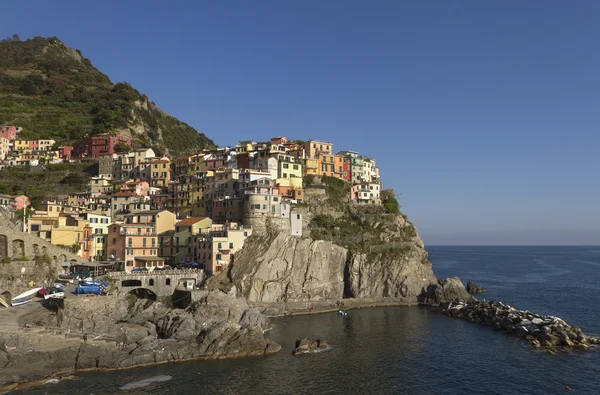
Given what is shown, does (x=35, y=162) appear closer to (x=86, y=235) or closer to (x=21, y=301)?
(x=86, y=235)

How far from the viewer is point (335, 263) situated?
7838 centimetres

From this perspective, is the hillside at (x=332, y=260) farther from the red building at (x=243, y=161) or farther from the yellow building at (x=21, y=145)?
the yellow building at (x=21, y=145)

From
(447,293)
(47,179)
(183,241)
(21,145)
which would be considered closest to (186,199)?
(183,241)

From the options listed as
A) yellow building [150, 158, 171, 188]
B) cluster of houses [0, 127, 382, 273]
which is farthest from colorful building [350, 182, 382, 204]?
yellow building [150, 158, 171, 188]

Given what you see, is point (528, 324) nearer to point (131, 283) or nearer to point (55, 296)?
point (131, 283)

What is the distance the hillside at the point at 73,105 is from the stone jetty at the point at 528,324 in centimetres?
8917

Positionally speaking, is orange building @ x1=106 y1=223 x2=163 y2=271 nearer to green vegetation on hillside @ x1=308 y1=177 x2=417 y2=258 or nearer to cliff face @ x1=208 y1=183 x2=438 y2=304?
cliff face @ x1=208 y1=183 x2=438 y2=304

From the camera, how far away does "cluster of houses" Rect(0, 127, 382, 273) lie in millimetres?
71188

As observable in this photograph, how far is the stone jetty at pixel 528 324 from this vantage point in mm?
53812

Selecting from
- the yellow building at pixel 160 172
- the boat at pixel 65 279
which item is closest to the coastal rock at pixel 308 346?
the boat at pixel 65 279

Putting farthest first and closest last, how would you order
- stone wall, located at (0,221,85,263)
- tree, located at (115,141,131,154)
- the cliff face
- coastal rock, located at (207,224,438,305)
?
tree, located at (115,141,131,154) < the cliff face < coastal rock, located at (207,224,438,305) < stone wall, located at (0,221,85,263)

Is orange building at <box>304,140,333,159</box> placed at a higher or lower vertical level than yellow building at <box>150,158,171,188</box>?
higher

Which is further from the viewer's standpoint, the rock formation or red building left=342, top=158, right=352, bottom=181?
red building left=342, top=158, right=352, bottom=181

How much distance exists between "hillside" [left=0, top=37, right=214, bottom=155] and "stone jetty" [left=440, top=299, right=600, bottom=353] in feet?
293
